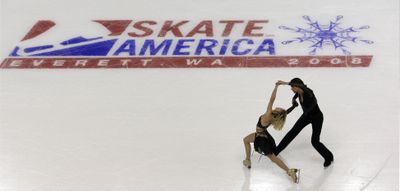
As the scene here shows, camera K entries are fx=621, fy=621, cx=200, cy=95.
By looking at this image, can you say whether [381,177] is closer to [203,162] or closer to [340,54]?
[203,162]

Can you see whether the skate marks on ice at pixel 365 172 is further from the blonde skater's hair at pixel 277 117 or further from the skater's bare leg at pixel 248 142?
the skater's bare leg at pixel 248 142

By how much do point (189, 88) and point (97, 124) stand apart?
1.35m

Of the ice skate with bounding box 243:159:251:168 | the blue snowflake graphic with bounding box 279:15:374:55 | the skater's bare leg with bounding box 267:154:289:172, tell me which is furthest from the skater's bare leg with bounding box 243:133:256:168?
the blue snowflake graphic with bounding box 279:15:374:55

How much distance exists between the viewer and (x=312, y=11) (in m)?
9.87

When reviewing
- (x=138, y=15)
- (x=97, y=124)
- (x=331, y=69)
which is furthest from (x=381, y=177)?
(x=138, y=15)

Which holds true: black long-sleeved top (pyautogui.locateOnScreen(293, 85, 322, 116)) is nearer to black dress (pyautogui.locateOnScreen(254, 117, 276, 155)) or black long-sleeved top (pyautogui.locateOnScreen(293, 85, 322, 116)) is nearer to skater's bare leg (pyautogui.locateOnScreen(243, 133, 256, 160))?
black dress (pyautogui.locateOnScreen(254, 117, 276, 155))

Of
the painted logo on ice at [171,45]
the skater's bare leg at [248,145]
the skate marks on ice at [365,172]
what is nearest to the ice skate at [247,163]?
the skater's bare leg at [248,145]

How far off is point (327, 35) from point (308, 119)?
10.4 feet

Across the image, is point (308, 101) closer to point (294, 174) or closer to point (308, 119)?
point (308, 119)

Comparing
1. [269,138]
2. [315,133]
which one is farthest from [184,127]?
[315,133]

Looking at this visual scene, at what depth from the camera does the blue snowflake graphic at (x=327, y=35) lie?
28.6 ft

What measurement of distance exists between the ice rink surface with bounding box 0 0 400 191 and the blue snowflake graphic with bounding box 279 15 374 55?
33 centimetres

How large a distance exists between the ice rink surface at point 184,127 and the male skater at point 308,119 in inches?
5.6

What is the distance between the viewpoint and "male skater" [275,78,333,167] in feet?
19.2
